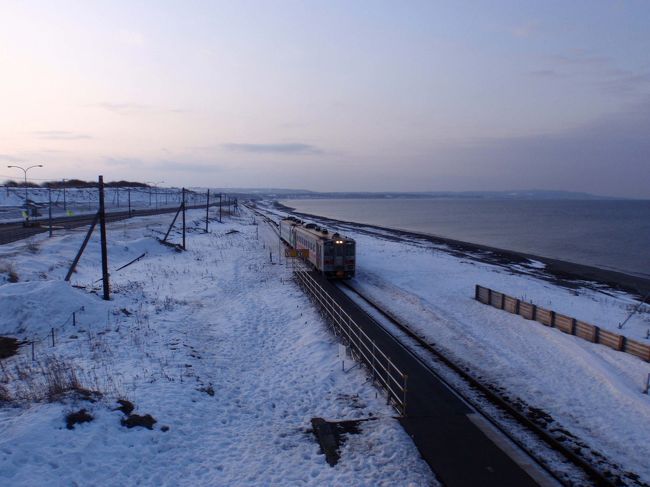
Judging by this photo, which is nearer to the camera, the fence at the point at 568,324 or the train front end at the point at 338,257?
the fence at the point at 568,324

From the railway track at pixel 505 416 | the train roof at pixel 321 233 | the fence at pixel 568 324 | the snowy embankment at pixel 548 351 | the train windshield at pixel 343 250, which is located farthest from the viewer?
the train roof at pixel 321 233

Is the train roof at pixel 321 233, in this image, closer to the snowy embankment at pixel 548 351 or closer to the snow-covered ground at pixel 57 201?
the snowy embankment at pixel 548 351

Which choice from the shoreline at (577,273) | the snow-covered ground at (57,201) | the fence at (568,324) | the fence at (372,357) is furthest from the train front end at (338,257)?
the snow-covered ground at (57,201)

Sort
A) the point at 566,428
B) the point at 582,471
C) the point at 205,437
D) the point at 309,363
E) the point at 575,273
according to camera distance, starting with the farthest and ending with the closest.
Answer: the point at 575,273, the point at 309,363, the point at 566,428, the point at 205,437, the point at 582,471

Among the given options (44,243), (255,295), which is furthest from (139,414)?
(44,243)

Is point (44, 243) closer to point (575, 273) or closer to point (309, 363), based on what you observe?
point (309, 363)

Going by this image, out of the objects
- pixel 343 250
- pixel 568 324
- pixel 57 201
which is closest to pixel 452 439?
pixel 568 324
